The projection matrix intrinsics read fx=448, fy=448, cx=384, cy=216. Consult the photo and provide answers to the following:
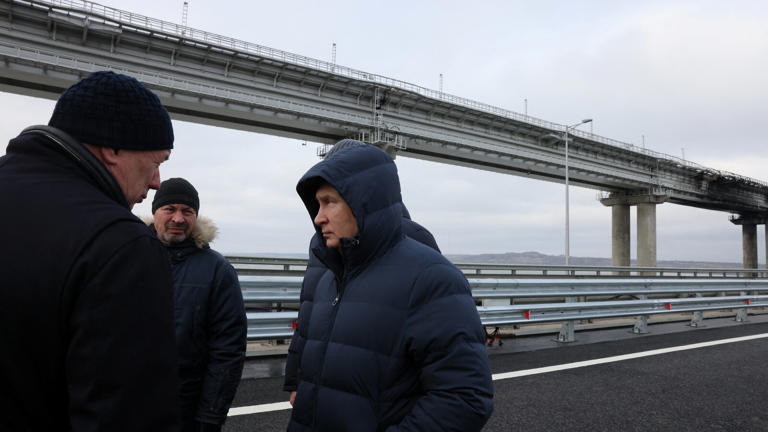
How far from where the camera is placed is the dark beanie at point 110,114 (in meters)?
1.19

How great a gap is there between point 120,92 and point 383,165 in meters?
1.04

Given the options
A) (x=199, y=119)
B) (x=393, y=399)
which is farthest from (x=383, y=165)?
(x=199, y=119)

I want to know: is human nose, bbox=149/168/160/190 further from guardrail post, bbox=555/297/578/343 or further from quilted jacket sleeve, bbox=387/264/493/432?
guardrail post, bbox=555/297/578/343

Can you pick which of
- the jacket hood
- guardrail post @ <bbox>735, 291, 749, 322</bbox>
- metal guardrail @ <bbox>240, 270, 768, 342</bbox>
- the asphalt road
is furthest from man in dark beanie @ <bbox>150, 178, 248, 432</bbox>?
guardrail post @ <bbox>735, 291, 749, 322</bbox>

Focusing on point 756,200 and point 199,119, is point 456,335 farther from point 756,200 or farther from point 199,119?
point 756,200

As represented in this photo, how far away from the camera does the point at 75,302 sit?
3.29 feet

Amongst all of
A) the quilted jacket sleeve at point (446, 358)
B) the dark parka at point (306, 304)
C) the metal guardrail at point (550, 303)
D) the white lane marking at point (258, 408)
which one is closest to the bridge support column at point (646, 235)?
the metal guardrail at point (550, 303)

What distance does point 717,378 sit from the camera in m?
5.41

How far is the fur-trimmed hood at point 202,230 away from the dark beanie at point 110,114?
1.90m

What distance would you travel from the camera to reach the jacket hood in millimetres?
1892

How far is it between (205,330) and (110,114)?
2.04 m

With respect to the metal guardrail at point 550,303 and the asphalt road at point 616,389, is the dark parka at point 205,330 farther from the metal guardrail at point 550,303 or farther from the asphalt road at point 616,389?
the metal guardrail at point 550,303

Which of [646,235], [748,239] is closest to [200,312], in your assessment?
[646,235]

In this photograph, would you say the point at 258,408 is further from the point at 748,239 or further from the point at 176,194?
the point at 748,239
